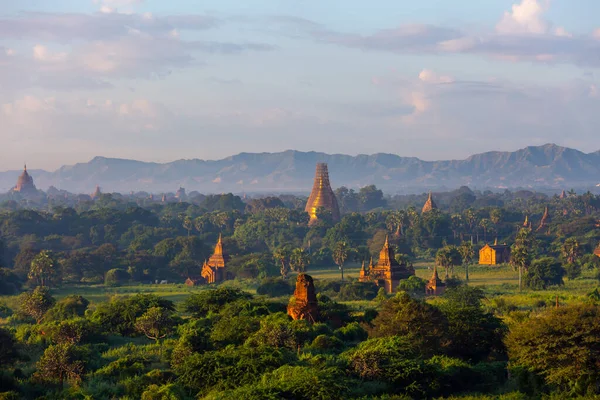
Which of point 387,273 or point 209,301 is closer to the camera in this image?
point 209,301

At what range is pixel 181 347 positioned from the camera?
1398 inches

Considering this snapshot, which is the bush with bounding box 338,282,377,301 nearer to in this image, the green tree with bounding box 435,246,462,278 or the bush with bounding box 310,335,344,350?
the green tree with bounding box 435,246,462,278

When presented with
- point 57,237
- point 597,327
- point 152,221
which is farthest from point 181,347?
point 152,221

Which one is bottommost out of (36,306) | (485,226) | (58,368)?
(36,306)

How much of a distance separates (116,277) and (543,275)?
3565 centimetres

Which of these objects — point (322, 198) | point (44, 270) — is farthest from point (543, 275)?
point (322, 198)

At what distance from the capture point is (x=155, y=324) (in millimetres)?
43125

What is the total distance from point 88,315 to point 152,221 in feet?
256

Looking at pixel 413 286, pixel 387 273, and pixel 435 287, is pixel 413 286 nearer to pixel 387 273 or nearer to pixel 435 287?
pixel 435 287

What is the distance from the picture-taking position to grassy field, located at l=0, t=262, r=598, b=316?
2363 inches

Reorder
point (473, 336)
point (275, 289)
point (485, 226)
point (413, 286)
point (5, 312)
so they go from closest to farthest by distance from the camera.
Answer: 1. point (473, 336)
2. point (5, 312)
3. point (413, 286)
4. point (275, 289)
5. point (485, 226)

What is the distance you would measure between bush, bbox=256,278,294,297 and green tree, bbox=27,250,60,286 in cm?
1694

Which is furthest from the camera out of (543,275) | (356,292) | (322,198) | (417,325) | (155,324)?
(322,198)

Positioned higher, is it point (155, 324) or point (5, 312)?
point (155, 324)
